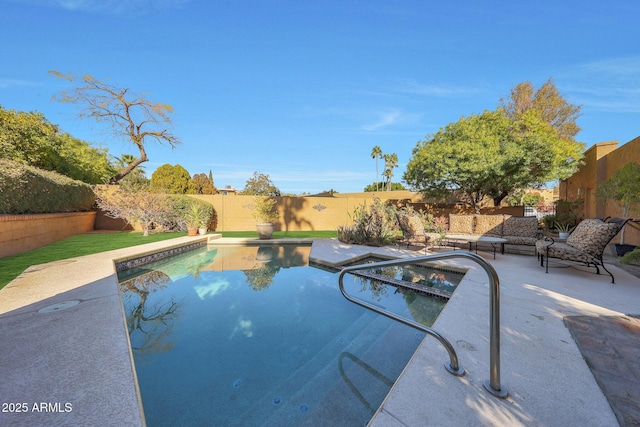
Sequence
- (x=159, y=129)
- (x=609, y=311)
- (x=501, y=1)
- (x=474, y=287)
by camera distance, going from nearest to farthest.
Result: (x=609, y=311) → (x=474, y=287) → (x=501, y=1) → (x=159, y=129)

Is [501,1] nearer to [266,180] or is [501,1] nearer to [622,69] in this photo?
[622,69]

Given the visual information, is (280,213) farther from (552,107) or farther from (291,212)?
(552,107)

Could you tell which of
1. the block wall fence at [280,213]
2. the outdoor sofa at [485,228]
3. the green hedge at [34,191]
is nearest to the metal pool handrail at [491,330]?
the outdoor sofa at [485,228]

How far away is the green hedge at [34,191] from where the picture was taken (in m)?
6.64

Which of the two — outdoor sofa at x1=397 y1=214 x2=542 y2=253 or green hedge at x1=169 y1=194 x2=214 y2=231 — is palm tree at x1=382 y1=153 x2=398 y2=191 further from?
outdoor sofa at x1=397 y1=214 x2=542 y2=253

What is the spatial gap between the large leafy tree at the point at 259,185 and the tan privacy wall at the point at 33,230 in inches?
460

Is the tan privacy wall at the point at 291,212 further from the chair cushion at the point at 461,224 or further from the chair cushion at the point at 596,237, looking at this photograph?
the chair cushion at the point at 596,237

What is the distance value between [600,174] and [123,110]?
23.8 meters

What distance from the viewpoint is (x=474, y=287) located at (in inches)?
160

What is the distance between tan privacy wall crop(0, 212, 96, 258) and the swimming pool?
137 inches

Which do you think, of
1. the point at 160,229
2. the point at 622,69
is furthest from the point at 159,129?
the point at 622,69

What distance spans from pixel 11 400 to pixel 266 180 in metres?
20.6

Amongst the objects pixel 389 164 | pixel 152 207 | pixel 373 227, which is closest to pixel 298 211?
pixel 373 227

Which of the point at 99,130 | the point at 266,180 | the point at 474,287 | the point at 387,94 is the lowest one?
the point at 474,287
